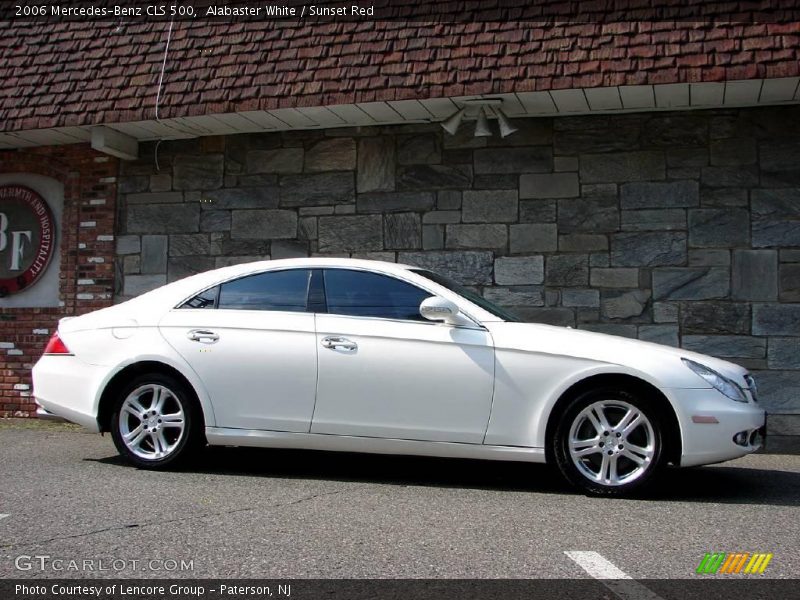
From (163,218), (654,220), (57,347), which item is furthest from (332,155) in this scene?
(57,347)

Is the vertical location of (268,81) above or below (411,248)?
above

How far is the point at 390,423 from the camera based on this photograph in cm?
606

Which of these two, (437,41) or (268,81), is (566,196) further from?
(268,81)

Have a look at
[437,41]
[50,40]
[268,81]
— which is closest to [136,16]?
[50,40]

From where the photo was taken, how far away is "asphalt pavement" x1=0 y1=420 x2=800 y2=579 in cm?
412

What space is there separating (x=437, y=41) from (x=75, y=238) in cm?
476

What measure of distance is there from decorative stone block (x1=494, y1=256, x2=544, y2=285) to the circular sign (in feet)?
17.1

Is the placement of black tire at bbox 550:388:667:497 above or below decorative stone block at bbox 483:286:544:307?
below

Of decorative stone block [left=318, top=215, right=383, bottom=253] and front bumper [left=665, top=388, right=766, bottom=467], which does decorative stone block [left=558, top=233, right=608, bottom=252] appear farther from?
front bumper [left=665, top=388, right=766, bottom=467]

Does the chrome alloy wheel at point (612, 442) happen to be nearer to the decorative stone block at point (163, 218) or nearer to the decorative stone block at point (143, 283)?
the decorative stone block at point (163, 218)

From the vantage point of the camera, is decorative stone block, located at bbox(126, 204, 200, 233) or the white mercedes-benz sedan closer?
the white mercedes-benz sedan

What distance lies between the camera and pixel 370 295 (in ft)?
21.0

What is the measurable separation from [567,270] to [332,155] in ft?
9.19

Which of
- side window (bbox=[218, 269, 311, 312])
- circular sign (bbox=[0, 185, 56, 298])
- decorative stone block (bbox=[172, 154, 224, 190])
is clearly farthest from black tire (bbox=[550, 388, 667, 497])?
circular sign (bbox=[0, 185, 56, 298])
